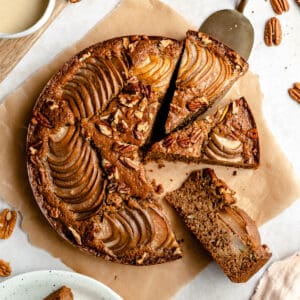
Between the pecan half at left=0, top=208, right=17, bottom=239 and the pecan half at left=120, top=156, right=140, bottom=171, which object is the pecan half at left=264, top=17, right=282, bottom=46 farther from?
the pecan half at left=0, top=208, right=17, bottom=239

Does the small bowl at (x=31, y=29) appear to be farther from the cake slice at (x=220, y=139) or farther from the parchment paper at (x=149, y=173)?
the cake slice at (x=220, y=139)

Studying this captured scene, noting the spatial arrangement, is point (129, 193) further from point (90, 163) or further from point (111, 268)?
point (111, 268)

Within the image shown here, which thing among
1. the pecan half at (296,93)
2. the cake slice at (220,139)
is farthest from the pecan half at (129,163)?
the pecan half at (296,93)

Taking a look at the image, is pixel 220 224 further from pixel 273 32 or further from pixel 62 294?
pixel 273 32

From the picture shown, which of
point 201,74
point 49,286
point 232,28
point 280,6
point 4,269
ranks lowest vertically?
point 4,269

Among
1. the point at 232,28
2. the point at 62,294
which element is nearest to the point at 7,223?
the point at 62,294

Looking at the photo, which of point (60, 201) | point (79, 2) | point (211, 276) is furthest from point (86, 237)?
point (79, 2)
